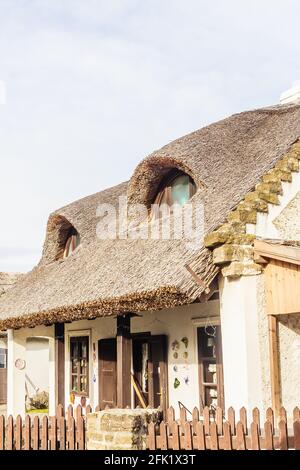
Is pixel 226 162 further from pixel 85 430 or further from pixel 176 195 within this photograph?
pixel 85 430

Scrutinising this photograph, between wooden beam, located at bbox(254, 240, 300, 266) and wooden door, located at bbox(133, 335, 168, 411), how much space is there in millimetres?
4465

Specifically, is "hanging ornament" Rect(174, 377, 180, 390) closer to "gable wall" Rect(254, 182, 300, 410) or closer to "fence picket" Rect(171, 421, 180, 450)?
"gable wall" Rect(254, 182, 300, 410)

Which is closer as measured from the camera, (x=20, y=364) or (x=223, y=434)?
(x=223, y=434)

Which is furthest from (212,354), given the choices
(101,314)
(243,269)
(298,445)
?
(298,445)

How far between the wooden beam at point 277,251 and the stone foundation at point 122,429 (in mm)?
2750

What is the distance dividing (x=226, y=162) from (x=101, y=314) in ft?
12.9

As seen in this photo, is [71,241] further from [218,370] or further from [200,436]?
[200,436]

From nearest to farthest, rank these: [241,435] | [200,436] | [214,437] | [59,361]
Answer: [241,435]
[214,437]
[200,436]
[59,361]

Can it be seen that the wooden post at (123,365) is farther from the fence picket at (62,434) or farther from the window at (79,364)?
the window at (79,364)

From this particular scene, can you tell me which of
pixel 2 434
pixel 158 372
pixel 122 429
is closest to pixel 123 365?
pixel 158 372

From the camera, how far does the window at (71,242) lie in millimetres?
17469

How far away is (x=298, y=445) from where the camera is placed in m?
6.77

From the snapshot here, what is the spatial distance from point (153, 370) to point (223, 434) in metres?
6.25

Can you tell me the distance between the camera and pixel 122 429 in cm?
765
